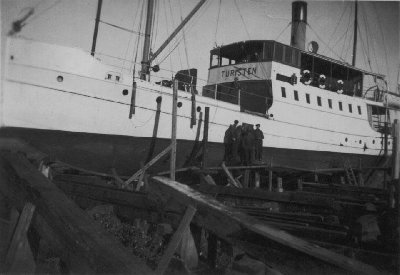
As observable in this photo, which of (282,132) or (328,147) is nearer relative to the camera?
(282,132)

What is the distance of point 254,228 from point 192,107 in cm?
946

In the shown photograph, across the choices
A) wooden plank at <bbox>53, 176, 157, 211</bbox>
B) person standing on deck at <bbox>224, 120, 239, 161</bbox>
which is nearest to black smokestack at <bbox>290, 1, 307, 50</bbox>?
person standing on deck at <bbox>224, 120, 239, 161</bbox>

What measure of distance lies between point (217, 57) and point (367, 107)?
30.8 feet

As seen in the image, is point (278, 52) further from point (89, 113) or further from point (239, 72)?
point (89, 113)

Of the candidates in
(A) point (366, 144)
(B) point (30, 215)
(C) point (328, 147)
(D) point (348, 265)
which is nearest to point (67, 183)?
(B) point (30, 215)

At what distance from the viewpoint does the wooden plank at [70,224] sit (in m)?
1.89

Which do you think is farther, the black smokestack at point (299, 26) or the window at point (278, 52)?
the black smokestack at point (299, 26)

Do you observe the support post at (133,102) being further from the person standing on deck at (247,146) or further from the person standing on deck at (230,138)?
the person standing on deck at (247,146)

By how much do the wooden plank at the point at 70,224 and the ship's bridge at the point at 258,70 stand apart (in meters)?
11.1

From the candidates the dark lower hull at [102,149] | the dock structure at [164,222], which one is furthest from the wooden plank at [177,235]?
the dark lower hull at [102,149]

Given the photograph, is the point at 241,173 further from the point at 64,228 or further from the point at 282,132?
the point at 64,228

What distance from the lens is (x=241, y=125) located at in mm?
12352

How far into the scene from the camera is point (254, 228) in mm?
2092

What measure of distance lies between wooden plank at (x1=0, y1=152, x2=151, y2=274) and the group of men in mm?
9363
